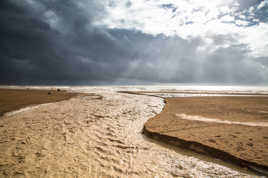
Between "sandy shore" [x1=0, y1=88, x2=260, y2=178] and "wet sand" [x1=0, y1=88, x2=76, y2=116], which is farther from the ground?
"wet sand" [x1=0, y1=88, x2=76, y2=116]

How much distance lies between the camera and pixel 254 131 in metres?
7.17

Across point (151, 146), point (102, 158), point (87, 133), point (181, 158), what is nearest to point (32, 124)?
point (87, 133)

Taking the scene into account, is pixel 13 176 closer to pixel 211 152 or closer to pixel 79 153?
pixel 79 153

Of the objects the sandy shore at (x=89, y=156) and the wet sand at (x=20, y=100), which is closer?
the sandy shore at (x=89, y=156)

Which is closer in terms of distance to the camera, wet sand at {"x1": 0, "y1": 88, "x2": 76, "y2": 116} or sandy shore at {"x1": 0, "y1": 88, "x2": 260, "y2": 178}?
sandy shore at {"x1": 0, "y1": 88, "x2": 260, "y2": 178}

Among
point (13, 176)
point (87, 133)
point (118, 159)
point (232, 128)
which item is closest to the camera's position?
point (13, 176)

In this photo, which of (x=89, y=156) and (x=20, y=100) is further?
(x=20, y=100)

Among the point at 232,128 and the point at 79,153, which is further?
the point at 232,128

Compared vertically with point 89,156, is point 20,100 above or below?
above

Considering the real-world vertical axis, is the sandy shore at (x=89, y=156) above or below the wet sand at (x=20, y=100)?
below

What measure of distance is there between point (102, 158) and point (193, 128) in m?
5.78

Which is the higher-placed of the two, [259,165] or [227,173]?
[259,165]

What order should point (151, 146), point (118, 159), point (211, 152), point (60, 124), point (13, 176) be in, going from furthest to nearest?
point (60, 124), point (151, 146), point (211, 152), point (118, 159), point (13, 176)

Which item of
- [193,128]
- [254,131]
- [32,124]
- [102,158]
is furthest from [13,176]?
[254,131]
